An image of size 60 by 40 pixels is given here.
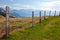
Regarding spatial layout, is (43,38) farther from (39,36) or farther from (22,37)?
(22,37)

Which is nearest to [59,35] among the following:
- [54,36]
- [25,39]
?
[54,36]

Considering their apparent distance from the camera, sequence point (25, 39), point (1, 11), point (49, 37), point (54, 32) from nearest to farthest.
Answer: point (25, 39) → point (49, 37) → point (54, 32) → point (1, 11)

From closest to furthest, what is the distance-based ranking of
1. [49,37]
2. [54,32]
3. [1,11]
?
[49,37], [54,32], [1,11]

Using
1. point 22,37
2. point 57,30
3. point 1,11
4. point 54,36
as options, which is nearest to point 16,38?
point 22,37

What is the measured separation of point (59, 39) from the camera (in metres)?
22.6

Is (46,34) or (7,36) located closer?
(7,36)

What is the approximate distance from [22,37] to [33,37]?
1.35 metres

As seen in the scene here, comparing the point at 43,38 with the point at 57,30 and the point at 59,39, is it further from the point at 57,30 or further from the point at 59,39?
the point at 57,30

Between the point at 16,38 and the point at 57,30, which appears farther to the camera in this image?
the point at 57,30

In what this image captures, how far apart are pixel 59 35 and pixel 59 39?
6.07 ft

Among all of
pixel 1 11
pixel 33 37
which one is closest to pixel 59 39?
pixel 33 37

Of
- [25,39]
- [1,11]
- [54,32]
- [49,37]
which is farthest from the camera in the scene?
[1,11]

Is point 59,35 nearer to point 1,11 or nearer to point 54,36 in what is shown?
point 54,36

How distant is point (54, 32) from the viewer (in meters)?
26.1
